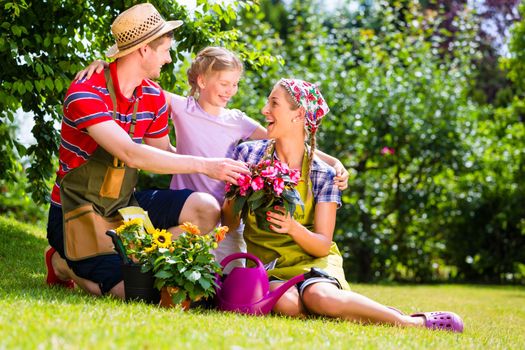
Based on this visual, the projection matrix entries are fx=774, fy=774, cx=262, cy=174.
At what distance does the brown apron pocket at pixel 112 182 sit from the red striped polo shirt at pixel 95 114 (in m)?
0.18

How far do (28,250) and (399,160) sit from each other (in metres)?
5.84

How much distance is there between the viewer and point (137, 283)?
3.80 meters

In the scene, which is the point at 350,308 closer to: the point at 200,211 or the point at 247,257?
the point at 247,257

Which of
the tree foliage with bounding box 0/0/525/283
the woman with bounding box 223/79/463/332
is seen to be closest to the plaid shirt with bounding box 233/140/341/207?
the woman with bounding box 223/79/463/332

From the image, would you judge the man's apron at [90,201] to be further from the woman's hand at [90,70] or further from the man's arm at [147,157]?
the man's arm at [147,157]

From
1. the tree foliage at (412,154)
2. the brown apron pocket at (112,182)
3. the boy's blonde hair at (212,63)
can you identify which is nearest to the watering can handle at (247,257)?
the brown apron pocket at (112,182)

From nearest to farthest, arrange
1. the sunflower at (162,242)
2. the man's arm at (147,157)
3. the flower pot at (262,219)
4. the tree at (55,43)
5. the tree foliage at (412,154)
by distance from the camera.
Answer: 1. the sunflower at (162,242)
2. the man's arm at (147,157)
3. the flower pot at (262,219)
4. the tree at (55,43)
5. the tree foliage at (412,154)

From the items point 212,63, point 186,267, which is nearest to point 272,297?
point 186,267

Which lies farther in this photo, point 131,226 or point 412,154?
point 412,154

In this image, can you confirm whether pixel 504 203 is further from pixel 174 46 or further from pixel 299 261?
pixel 299 261

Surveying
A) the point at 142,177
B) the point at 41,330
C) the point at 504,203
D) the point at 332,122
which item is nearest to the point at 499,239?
the point at 504,203

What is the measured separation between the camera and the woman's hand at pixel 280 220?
413cm

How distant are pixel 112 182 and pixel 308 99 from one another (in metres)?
1.27

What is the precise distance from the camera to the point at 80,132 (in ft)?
13.8
